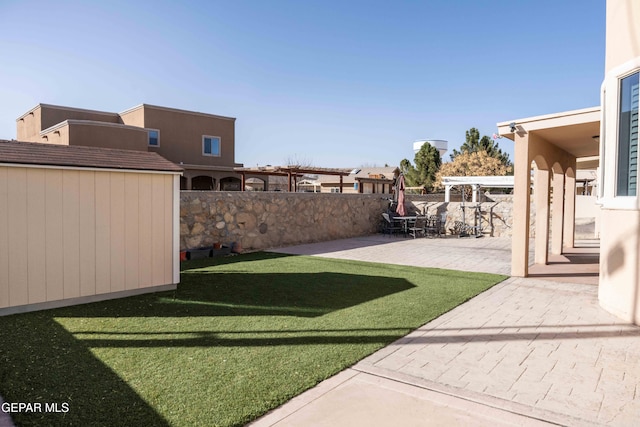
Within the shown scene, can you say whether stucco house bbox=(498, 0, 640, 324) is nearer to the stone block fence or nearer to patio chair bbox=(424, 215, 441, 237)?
the stone block fence

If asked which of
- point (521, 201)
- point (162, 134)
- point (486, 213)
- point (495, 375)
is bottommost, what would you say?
point (495, 375)

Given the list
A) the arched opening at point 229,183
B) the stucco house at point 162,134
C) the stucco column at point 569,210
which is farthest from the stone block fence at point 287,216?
the arched opening at point 229,183

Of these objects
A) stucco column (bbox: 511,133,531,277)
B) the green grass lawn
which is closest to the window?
the green grass lawn

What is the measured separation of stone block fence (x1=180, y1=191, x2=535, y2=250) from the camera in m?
11.1

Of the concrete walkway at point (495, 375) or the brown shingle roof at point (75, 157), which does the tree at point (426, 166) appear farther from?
the brown shingle roof at point (75, 157)

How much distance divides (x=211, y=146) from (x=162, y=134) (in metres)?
3.66

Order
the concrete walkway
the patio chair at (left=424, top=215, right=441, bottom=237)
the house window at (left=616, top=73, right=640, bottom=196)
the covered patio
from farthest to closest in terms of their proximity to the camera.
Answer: the patio chair at (left=424, top=215, right=441, bottom=237)
the covered patio
the house window at (left=616, top=73, right=640, bottom=196)
the concrete walkway

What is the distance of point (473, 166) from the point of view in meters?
37.1

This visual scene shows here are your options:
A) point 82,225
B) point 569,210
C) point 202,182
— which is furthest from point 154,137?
point 569,210

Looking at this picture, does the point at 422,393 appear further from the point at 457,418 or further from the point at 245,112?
the point at 245,112

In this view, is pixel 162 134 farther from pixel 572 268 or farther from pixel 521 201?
pixel 572 268

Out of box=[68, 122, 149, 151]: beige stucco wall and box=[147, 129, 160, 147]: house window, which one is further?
box=[147, 129, 160, 147]: house window

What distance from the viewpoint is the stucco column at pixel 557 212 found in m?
11.6

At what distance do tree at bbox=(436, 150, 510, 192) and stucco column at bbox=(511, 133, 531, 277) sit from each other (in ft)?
95.2
